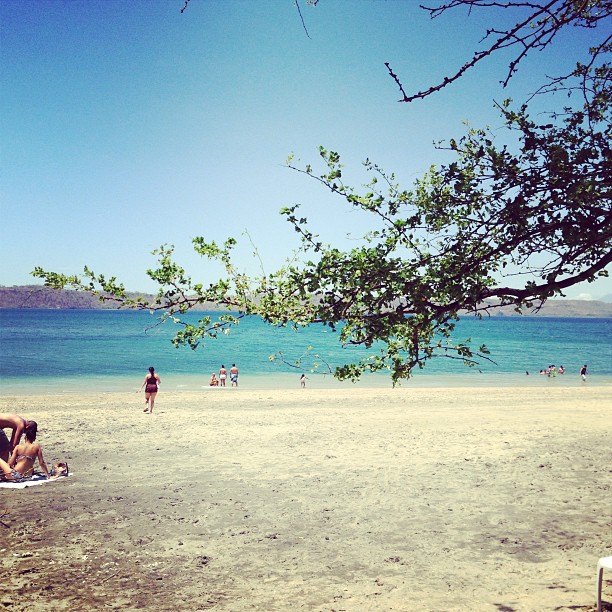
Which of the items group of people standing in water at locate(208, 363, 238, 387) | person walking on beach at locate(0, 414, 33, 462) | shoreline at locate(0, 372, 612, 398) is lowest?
shoreline at locate(0, 372, 612, 398)

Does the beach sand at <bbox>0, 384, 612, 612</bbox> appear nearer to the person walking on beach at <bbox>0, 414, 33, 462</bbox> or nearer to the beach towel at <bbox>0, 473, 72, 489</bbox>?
the beach towel at <bbox>0, 473, 72, 489</bbox>

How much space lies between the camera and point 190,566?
7.55 m

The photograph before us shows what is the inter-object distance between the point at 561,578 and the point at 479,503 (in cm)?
293

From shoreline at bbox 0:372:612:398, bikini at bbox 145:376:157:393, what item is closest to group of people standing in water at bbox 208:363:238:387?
shoreline at bbox 0:372:612:398

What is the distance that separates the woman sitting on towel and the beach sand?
1.44 feet

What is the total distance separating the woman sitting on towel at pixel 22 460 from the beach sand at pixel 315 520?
0.44 metres

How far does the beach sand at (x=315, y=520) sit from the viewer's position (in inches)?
268

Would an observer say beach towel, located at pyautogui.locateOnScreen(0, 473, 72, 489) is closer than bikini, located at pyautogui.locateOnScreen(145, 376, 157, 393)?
Yes

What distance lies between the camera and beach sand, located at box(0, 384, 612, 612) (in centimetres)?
681

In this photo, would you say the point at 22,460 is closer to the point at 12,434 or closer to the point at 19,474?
the point at 19,474

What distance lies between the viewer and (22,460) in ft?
35.6

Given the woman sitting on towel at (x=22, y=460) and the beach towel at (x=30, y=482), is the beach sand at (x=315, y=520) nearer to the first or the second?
the beach towel at (x=30, y=482)

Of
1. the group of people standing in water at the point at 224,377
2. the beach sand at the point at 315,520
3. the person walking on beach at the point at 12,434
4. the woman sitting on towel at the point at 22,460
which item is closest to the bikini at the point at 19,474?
the woman sitting on towel at the point at 22,460

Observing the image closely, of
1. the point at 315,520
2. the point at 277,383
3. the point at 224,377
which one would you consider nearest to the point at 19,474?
the point at 315,520
